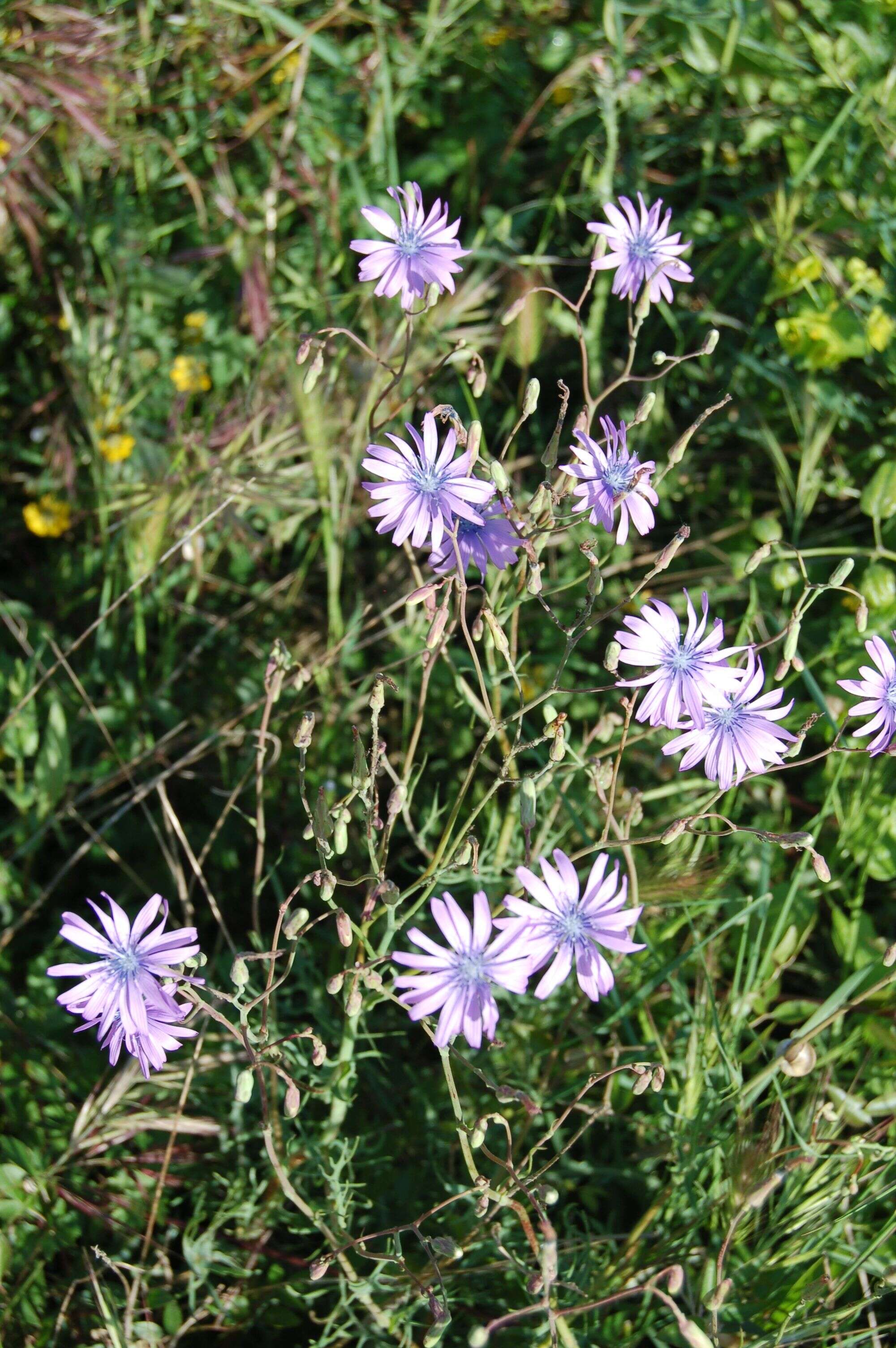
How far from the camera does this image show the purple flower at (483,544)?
1.33 meters

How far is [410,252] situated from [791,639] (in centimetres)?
72

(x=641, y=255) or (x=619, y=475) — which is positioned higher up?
(x=641, y=255)

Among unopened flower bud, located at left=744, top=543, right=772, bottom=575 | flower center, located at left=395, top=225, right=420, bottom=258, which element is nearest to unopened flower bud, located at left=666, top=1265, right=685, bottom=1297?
unopened flower bud, located at left=744, top=543, right=772, bottom=575

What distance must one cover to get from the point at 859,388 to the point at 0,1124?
7.55 ft

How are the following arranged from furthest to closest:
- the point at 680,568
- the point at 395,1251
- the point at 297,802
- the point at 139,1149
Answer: the point at 680,568 < the point at 297,802 < the point at 139,1149 < the point at 395,1251

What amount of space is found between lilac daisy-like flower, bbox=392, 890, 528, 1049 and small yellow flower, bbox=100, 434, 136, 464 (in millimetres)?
1626

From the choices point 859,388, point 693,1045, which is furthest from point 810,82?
point 693,1045

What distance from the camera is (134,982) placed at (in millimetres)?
1182

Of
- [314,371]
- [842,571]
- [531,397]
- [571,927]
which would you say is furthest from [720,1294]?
[314,371]

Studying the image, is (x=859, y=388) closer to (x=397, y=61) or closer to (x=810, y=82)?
(x=810, y=82)

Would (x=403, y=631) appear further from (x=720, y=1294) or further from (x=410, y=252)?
(x=720, y=1294)

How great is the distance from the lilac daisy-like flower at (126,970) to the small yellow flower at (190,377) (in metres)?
1.53

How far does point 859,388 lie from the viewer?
244 cm

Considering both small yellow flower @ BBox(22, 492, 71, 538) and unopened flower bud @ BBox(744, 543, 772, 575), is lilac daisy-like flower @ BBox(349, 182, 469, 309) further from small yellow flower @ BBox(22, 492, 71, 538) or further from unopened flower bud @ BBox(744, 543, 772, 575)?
small yellow flower @ BBox(22, 492, 71, 538)
